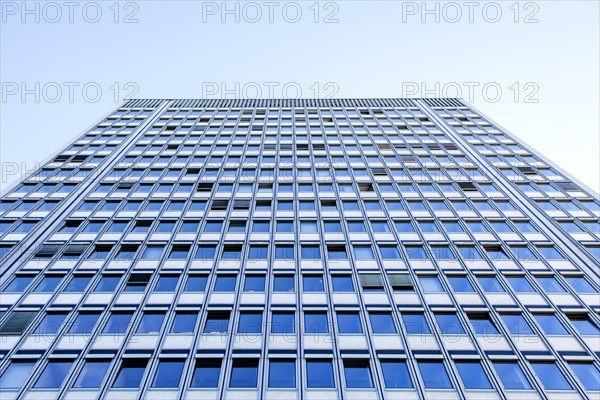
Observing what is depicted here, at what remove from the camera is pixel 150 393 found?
17.8 meters

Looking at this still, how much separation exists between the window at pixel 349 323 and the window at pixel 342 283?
1757 millimetres

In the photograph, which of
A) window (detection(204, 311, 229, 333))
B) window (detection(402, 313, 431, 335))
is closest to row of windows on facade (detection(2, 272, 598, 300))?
window (detection(204, 311, 229, 333))

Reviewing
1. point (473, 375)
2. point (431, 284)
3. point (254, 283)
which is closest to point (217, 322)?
point (254, 283)

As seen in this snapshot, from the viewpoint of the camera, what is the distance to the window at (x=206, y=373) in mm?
18342

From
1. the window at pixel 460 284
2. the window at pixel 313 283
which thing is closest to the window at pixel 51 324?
the window at pixel 313 283

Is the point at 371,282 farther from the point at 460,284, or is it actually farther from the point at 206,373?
the point at 206,373

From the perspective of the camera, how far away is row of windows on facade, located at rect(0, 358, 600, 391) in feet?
59.9

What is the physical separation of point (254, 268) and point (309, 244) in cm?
376

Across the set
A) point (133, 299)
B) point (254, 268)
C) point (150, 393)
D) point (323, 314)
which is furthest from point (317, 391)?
point (133, 299)

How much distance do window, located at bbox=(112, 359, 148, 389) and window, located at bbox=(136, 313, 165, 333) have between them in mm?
1792

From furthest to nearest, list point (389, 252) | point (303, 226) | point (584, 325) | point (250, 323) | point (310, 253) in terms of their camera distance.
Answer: point (303, 226) < point (389, 252) < point (310, 253) < point (584, 325) < point (250, 323)

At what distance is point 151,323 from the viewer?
21.3 m

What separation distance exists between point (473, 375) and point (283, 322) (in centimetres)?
802

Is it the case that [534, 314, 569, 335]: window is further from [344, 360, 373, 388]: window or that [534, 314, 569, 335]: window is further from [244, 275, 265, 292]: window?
[244, 275, 265, 292]: window
